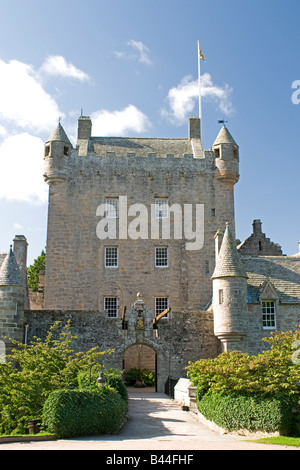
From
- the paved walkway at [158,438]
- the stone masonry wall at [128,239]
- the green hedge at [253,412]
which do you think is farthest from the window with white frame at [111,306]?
the green hedge at [253,412]

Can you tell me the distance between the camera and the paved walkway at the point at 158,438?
44.7ft

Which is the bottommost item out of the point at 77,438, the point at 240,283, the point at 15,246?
the point at 77,438

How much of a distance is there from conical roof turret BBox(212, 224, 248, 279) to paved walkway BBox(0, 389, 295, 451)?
8.41 metres

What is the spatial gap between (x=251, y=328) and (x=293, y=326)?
2449 millimetres

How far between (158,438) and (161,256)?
20.4 m

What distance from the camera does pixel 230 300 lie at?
88.7 feet

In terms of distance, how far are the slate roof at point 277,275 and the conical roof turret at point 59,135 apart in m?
15.1

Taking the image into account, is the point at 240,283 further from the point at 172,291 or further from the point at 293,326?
the point at 172,291

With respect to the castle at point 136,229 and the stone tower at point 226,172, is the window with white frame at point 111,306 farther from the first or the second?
the stone tower at point 226,172

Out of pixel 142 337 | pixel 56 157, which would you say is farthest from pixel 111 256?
pixel 142 337

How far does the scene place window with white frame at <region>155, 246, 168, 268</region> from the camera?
1380 inches

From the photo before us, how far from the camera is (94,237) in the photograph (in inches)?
1380

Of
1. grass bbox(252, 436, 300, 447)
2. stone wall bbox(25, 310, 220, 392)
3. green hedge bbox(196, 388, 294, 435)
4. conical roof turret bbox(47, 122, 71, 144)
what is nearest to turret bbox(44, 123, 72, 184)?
conical roof turret bbox(47, 122, 71, 144)
